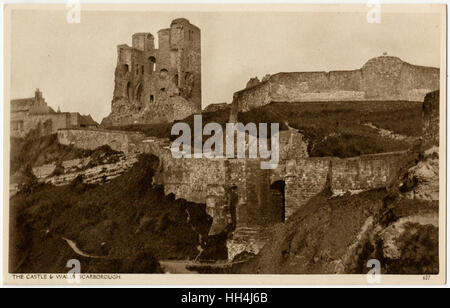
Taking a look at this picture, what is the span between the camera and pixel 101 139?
1417 inches

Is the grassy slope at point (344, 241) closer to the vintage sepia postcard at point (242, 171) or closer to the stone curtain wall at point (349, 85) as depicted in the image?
the vintage sepia postcard at point (242, 171)

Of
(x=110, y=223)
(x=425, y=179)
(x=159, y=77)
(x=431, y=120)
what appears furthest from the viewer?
(x=159, y=77)

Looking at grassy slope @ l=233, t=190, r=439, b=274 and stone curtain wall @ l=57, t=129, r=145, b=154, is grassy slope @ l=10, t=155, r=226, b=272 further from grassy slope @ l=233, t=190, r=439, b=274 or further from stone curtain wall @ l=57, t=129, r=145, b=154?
grassy slope @ l=233, t=190, r=439, b=274

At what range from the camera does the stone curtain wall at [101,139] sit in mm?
34062

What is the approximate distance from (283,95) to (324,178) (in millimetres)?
10188

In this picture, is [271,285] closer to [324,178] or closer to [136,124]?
[324,178]

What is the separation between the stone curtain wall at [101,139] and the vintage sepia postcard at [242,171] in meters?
0.09

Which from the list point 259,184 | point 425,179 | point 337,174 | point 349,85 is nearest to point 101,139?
point 349,85

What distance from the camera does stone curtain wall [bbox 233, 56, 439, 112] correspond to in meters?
33.3

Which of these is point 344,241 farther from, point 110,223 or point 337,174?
point 110,223

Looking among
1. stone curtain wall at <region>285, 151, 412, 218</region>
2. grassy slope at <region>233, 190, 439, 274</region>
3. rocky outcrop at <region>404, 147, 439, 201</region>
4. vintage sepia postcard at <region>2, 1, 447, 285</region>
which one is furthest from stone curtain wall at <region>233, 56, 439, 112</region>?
rocky outcrop at <region>404, 147, 439, 201</region>

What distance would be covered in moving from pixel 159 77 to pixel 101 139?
10.3 m

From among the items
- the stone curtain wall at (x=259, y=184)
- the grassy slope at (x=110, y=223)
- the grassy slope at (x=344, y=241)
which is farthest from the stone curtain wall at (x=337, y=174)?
the grassy slope at (x=110, y=223)

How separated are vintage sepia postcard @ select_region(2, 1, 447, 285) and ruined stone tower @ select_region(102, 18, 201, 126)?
13.5 ft
